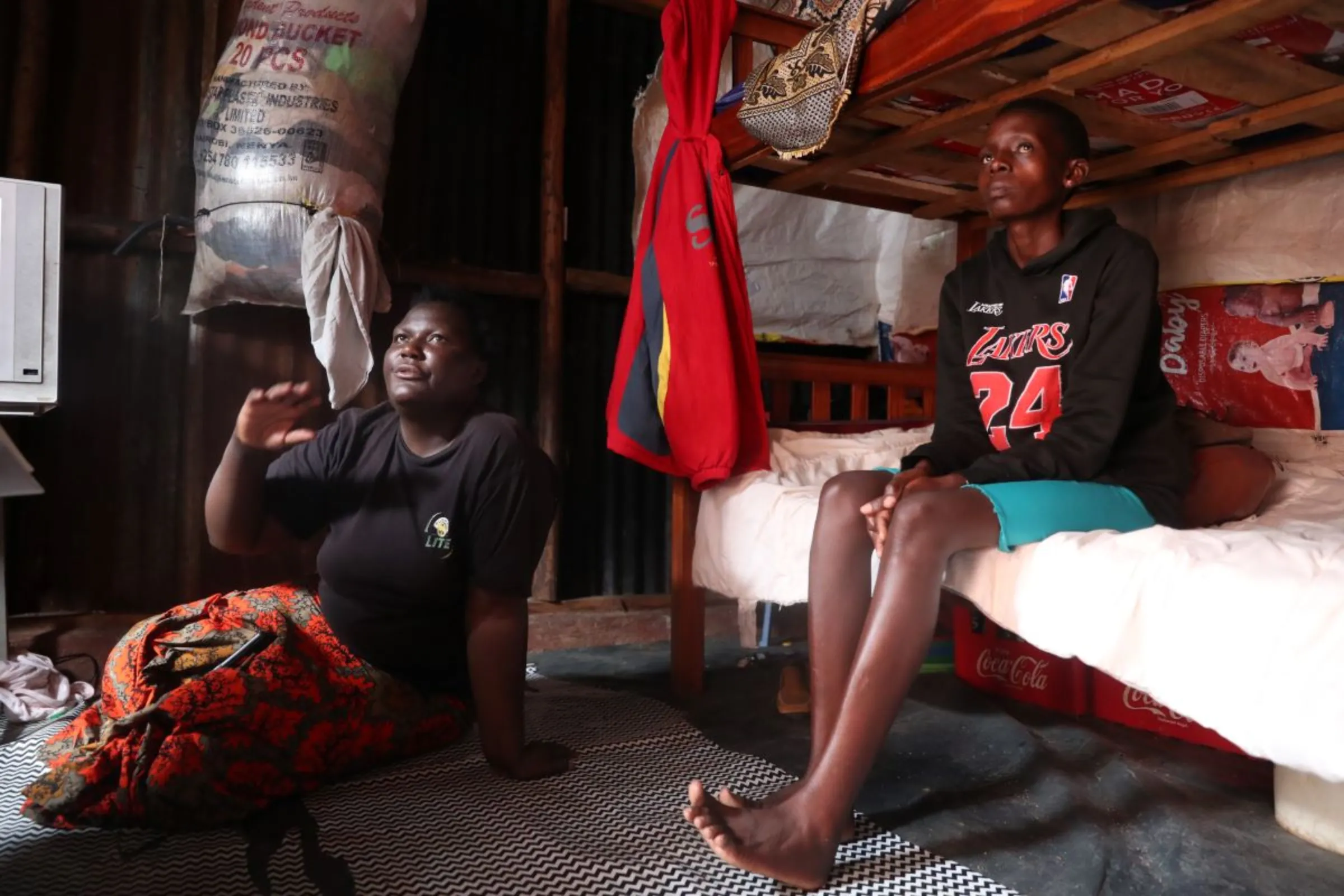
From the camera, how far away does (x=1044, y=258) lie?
173 centimetres

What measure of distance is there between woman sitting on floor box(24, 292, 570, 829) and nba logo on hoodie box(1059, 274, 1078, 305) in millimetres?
1095

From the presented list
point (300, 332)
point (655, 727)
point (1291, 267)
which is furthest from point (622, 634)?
point (1291, 267)

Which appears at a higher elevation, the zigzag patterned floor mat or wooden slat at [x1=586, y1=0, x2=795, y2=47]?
wooden slat at [x1=586, y1=0, x2=795, y2=47]

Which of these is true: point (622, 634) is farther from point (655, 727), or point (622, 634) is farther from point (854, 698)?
point (854, 698)

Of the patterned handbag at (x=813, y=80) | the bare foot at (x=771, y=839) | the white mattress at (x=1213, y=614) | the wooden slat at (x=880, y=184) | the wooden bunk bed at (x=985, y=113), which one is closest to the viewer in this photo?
the white mattress at (x=1213, y=614)

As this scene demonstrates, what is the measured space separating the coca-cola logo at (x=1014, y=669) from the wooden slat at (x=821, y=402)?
852 millimetres

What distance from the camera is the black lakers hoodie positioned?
61.3 inches

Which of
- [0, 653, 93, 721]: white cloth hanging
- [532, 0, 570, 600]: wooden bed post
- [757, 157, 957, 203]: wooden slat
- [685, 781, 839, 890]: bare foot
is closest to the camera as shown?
[685, 781, 839, 890]: bare foot

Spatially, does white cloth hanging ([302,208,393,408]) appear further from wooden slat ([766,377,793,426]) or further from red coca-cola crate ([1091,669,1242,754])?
red coca-cola crate ([1091,669,1242,754])

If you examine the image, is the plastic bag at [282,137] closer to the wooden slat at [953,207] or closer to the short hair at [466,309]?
the short hair at [466,309]

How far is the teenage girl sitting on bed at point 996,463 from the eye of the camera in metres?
1.33

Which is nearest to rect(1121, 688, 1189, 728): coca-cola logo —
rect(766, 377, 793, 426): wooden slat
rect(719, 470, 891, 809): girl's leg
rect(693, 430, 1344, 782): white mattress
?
rect(693, 430, 1344, 782): white mattress

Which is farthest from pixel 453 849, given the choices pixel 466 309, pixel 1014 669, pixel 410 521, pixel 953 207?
pixel 953 207

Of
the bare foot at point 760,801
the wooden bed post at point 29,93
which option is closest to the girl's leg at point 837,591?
the bare foot at point 760,801
